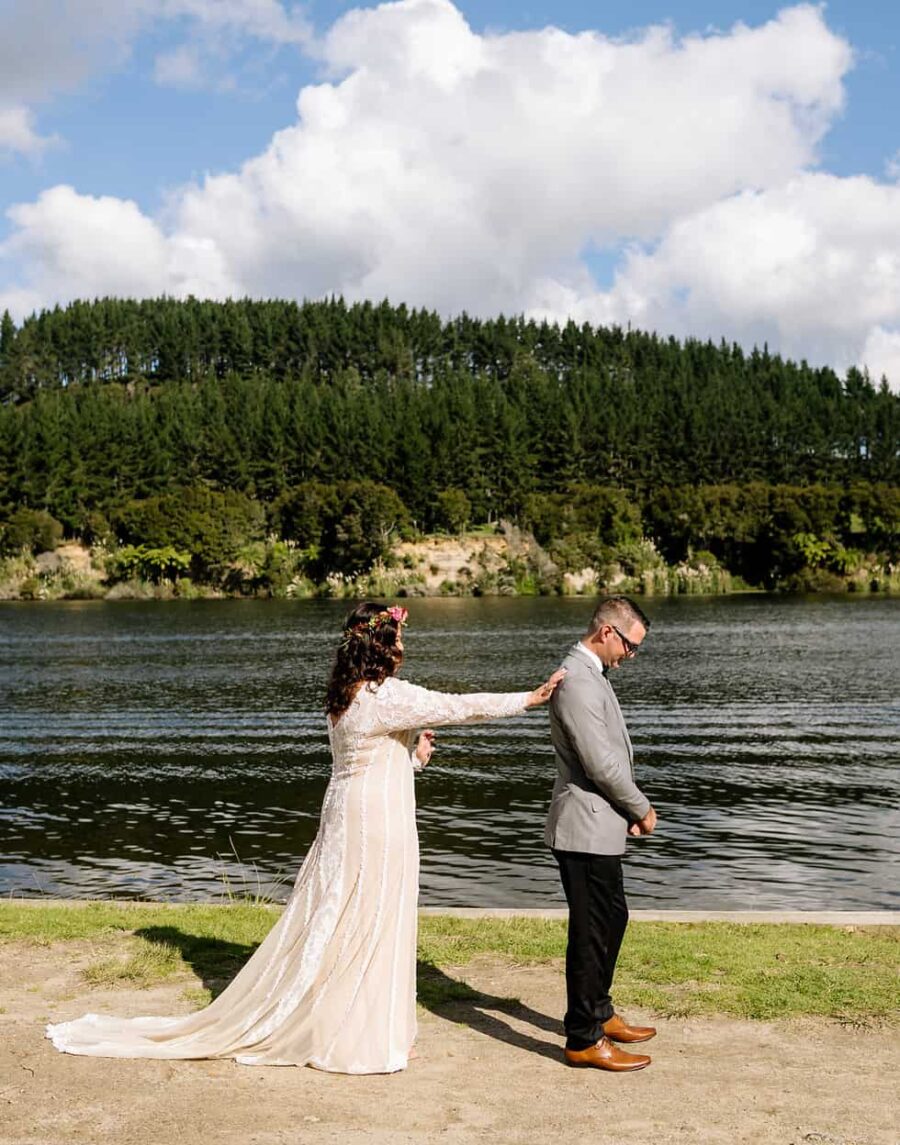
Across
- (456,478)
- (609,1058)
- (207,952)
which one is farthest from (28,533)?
(609,1058)

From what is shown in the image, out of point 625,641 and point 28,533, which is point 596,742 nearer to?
point 625,641

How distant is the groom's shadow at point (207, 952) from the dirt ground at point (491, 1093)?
945 millimetres

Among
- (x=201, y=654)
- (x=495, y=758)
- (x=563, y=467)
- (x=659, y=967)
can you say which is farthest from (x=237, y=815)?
(x=563, y=467)

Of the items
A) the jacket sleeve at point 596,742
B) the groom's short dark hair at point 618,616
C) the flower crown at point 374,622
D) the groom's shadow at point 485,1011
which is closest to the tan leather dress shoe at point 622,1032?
the groom's shadow at point 485,1011

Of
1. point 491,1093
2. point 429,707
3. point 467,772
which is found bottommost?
point 467,772

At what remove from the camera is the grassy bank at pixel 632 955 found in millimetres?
8828

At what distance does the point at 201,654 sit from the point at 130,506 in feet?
260

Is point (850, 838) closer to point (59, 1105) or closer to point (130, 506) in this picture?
point (59, 1105)

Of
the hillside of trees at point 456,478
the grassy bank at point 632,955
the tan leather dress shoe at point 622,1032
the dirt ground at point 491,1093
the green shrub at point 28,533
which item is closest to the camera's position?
the dirt ground at point 491,1093

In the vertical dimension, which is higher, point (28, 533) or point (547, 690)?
point (28, 533)

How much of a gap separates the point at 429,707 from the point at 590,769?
108 cm

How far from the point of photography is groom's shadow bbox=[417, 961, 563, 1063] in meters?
8.13

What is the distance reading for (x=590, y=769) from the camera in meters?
7.53

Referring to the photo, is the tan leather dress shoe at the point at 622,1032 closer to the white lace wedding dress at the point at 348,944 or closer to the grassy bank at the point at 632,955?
the grassy bank at the point at 632,955
